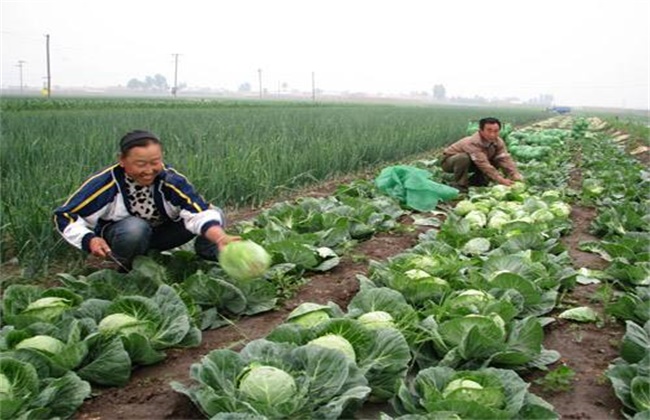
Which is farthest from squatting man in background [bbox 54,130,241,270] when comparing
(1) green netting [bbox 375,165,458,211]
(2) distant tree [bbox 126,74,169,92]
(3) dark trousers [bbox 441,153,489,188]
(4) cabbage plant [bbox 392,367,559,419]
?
(2) distant tree [bbox 126,74,169,92]

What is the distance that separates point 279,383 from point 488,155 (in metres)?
5.89

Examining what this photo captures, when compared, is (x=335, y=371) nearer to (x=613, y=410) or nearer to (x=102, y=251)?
(x=613, y=410)

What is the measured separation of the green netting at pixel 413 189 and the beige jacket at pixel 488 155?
895mm

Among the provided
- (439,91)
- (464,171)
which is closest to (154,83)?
(439,91)

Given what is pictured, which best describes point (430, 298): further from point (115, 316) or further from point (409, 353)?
point (115, 316)

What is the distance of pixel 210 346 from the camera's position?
294 centimetres

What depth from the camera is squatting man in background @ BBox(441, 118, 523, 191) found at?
6.95m

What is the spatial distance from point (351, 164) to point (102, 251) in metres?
5.37

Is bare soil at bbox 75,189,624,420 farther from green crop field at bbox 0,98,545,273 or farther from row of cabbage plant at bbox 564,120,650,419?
green crop field at bbox 0,98,545,273

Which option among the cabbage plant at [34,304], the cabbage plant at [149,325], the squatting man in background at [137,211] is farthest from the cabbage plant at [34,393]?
the squatting man in background at [137,211]

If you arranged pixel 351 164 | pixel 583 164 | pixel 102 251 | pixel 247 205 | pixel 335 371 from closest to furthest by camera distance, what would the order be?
pixel 335 371 → pixel 102 251 → pixel 247 205 → pixel 351 164 → pixel 583 164

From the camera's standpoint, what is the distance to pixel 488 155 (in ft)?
24.1

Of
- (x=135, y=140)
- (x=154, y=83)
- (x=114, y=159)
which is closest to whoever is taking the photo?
(x=135, y=140)

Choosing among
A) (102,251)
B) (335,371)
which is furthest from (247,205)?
(335,371)
